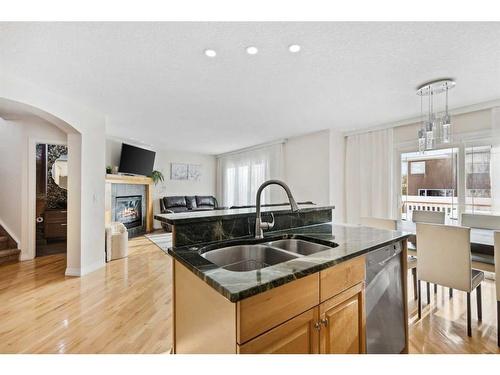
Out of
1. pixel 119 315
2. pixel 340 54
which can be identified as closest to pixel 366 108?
pixel 340 54

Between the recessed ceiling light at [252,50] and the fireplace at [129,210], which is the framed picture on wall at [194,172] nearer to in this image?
the fireplace at [129,210]

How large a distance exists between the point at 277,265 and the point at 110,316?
1980 mm

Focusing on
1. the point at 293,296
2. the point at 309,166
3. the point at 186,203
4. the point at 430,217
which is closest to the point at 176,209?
the point at 186,203

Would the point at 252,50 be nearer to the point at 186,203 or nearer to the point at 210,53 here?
the point at 210,53

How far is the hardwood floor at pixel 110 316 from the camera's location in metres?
1.75

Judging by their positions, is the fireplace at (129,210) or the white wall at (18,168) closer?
the white wall at (18,168)

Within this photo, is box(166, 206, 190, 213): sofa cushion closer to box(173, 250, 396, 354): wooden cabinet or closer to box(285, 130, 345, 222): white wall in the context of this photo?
box(285, 130, 345, 222): white wall

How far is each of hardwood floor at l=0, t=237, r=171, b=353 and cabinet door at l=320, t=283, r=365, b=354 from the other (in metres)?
1.22

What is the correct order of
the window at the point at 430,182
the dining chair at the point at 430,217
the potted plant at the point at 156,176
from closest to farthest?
the dining chair at the point at 430,217
the window at the point at 430,182
the potted plant at the point at 156,176

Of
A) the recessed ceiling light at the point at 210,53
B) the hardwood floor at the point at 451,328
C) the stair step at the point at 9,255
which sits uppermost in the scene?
the recessed ceiling light at the point at 210,53

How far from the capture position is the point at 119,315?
7.16ft

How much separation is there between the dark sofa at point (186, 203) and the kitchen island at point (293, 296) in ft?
17.2

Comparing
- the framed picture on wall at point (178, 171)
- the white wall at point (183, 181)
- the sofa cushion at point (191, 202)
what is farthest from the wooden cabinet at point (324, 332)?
the framed picture on wall at point (178, 171)
